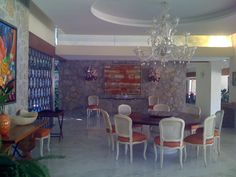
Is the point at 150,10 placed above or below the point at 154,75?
above

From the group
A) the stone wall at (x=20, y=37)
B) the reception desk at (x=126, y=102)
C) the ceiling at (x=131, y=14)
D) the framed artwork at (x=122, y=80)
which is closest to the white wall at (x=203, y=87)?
the reception desk at (x=126, y=102)

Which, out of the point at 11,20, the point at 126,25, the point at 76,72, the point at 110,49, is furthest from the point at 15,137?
the point at 76,72

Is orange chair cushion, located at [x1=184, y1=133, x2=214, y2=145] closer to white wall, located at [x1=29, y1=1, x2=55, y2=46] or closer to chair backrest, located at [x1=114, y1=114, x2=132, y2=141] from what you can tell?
chair backrest, located at [x1=114, y1=114, x2=132, y2=141]

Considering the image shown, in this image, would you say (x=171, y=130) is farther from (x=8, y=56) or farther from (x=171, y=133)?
Result: (x=8, y=56)

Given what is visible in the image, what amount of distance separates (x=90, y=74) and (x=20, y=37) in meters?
6.58

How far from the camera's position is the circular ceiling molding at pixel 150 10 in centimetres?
539

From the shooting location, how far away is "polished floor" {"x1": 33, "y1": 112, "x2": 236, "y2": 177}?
13.5ft

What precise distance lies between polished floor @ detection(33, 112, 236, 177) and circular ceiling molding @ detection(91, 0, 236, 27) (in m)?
2.88

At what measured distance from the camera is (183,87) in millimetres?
11516

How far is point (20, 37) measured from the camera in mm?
4625

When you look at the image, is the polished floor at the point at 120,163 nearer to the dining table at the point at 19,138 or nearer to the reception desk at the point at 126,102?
the dining table at the point at 19,138

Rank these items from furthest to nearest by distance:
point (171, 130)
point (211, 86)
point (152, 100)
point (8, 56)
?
point (211, 86) → point (152, 100) → point (171, 130) → point (8, 56)

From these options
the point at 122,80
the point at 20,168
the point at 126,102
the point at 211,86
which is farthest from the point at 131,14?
the point at 211,86

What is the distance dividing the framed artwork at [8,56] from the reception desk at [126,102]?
7.09 m
